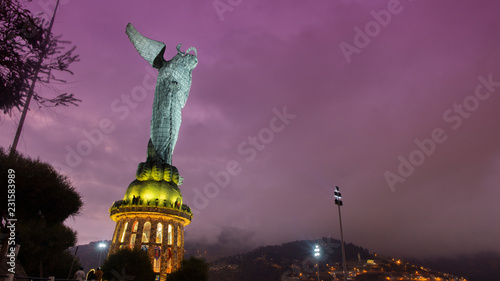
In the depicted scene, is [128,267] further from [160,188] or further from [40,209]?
[40,209]

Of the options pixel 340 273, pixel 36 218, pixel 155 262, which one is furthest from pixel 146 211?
pixel 340 273

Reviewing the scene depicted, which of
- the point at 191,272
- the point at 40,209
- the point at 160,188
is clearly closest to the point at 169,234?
the point at 160,188

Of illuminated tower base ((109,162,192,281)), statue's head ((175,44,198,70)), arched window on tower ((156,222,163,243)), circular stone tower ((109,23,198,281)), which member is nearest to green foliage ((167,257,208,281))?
illuminated tower base ((109,162,192,281))

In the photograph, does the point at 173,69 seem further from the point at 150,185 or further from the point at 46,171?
the point at 46,171

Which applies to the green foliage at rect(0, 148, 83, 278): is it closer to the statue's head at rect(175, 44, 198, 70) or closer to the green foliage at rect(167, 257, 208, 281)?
the green foliage at rect(167, 257, 208, 281)

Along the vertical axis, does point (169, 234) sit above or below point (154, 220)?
below

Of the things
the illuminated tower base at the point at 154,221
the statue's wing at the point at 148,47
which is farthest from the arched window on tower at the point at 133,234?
the statue's wing at the point at 148,47

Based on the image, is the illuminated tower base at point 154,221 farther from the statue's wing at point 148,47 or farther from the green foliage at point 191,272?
the statue's wing at point 148,47
